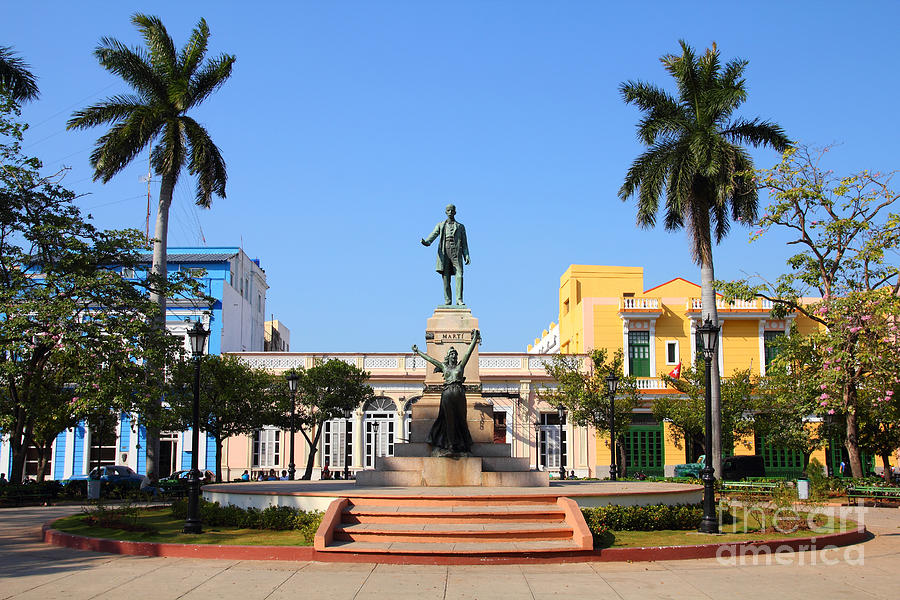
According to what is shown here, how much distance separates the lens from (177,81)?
3127 cm

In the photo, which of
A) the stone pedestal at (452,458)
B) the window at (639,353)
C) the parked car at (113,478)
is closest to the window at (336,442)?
the parked car at (113,478)

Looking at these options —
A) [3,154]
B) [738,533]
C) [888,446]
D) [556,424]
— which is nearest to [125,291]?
[3,154]

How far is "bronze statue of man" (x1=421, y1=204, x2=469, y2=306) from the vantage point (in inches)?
863

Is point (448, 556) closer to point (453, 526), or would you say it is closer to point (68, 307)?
point (453, 526)

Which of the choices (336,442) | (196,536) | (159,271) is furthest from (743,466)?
(196,536)

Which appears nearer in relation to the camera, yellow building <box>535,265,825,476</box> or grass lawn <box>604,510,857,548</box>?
grass lawn <box>604,510,857,548</box>

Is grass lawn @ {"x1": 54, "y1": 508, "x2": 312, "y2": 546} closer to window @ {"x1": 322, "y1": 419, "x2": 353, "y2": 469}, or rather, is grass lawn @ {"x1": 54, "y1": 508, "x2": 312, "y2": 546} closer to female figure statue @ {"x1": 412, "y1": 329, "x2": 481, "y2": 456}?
female figure statue @ {"x1": 412, "y1": 329, "x2": 481, "y2": 456}

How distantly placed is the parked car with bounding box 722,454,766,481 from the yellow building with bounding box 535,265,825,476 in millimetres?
6504

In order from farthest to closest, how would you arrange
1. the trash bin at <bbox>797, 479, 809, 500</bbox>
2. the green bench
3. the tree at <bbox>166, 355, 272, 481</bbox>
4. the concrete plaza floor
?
the tree at <bbox>166, 355, 272, 481</bbox> < the trash bin at <bbox>797, 479, 809, 500</bbox> < the green bench < the concrete plaza floor

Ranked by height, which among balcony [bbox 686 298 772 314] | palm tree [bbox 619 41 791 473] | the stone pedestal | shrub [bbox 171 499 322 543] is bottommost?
shrub [bbox 171 499 322 543]

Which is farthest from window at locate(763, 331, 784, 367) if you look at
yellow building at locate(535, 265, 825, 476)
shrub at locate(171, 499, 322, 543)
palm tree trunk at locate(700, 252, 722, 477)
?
shrub at locate(171, 499, 322, 543)

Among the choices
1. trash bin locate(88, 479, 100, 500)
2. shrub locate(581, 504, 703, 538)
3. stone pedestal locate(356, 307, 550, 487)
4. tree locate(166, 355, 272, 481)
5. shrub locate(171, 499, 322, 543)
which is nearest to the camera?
shrub locate(581, 504, 703, 538)

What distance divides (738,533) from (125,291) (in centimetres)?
1959

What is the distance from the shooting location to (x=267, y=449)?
46969mm
